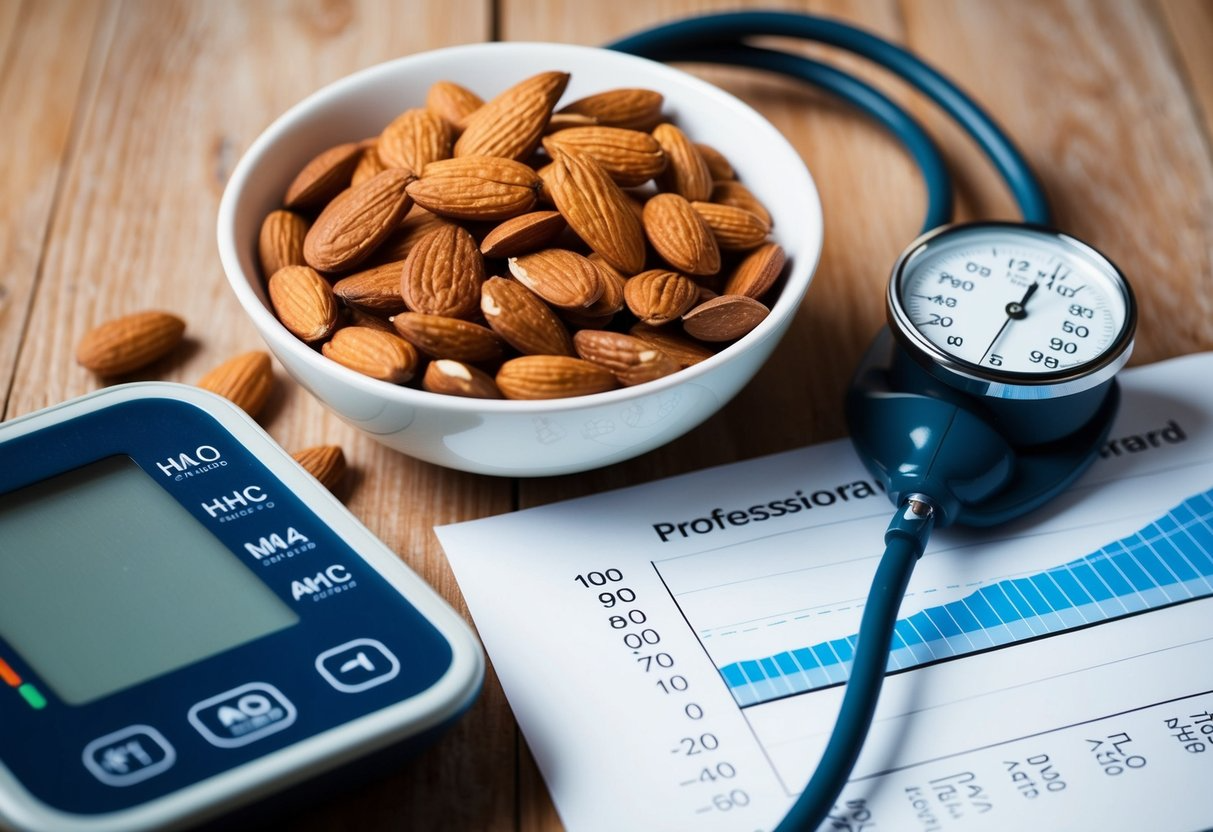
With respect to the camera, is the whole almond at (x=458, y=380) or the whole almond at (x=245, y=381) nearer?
the whole almond at (x=458, y=380)

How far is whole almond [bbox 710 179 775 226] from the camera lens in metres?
0.66

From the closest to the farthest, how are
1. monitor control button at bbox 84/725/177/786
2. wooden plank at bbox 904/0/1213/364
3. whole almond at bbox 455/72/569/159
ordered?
monitor control button at bbox 84/725/177/786
whole almond at bbox 455/72/569/159
wooden plank at bbox 904/0/1213/364

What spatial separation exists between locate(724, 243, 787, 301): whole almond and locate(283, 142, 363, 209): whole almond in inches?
9.3

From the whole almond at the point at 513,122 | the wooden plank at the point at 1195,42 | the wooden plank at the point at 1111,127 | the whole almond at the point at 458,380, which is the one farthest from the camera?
the wooden plank at the point at 1195,42

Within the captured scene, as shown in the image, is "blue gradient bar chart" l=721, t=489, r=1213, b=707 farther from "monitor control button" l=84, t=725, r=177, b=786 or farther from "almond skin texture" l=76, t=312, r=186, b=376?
"almond skin texture" l=76, t=312, r=186, b=376

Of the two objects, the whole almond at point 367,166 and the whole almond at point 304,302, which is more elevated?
the whole almond at point 367,166

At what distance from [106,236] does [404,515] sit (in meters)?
0.33

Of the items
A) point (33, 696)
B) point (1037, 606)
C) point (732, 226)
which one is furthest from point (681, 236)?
point (33, 696)

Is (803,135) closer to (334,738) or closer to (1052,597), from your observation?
(1052,597)

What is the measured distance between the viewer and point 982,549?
0.62 m

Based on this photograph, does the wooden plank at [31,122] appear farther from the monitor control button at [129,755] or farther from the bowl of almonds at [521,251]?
the monitor control button at [129,755]

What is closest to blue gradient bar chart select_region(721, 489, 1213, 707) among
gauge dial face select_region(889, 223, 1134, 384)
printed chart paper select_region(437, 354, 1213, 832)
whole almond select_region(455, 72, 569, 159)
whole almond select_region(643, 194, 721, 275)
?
printed chart paper select_region(437, 354, 1213, 832)

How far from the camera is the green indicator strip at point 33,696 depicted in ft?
1.50

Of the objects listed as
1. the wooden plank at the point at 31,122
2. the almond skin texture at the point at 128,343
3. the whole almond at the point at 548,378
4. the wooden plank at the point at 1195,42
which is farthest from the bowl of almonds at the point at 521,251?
the wooden plank at the point at 1195,42
